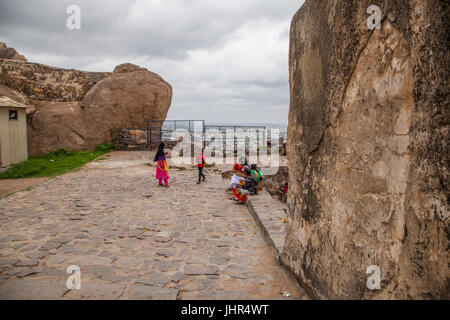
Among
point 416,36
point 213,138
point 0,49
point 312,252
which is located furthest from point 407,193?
point 0,49

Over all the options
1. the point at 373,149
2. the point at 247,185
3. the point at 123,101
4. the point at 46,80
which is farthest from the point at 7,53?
the point at 373,149

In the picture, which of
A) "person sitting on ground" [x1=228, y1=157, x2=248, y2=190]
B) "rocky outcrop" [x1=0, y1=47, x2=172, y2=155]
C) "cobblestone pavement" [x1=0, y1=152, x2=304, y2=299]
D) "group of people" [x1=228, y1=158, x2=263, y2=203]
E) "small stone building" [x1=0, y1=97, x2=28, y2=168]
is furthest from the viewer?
"rocky outcrop" [x1=0, y1=47, x2=172, y2=155]

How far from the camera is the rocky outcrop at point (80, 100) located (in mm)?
15258

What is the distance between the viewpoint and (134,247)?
482 centimetres

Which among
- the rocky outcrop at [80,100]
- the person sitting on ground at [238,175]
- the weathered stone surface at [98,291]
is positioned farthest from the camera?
the rocky outcrop at [80,100]

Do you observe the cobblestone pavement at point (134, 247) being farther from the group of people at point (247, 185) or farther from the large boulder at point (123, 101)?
the large boulder at point (123, 101)

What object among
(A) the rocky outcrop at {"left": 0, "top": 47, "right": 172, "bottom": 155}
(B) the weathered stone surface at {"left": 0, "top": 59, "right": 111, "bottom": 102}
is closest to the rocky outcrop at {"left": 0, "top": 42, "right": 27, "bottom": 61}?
(B) the weathered stone surface at {"left": 0, "top": 59, "right": 111, "bottom": 102}

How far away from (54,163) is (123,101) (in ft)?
19.1

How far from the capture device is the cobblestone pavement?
138 inches

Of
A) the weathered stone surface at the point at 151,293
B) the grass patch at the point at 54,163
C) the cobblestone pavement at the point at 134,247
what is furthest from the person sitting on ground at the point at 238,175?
the grass patch at the point at 54,163

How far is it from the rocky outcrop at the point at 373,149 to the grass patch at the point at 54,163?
11.1 m

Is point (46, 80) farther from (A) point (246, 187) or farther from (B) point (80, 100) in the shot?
(A) point (246, 187)

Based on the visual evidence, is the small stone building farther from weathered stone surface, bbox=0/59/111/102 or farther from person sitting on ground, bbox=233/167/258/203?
person sitting on ground, bbox=233/167/258/203
